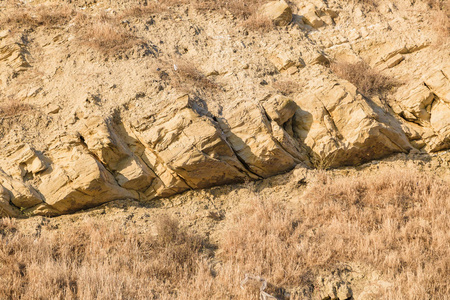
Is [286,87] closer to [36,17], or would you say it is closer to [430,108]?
[430,108]

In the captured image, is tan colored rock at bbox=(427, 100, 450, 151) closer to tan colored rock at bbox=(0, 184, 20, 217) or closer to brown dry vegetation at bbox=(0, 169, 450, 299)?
brown dry vegetation at bbox=(0, 169, 450, 299)

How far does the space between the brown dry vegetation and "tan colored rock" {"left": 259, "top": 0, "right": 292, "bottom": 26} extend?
6.18 m

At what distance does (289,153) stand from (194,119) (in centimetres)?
226

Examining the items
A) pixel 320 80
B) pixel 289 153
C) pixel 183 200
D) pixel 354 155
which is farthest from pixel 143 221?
pixel 320 80

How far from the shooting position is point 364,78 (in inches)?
384

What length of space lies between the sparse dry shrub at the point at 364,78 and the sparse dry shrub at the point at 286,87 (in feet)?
4.43

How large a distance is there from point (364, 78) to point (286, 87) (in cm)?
215

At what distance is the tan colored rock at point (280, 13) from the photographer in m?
11.4

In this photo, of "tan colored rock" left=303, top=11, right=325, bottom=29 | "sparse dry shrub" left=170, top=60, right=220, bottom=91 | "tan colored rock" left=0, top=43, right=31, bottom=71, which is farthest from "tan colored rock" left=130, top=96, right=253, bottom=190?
"tan colored rock" left=303, top=11, right=325, bottom=29

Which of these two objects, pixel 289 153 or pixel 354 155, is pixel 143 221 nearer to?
pixel 289 153

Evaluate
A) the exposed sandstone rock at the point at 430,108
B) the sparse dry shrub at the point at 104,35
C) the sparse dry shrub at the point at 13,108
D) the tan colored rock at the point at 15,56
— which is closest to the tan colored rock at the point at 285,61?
the exposed sandstone rock at the point at 430,108

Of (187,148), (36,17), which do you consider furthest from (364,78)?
(36,17)

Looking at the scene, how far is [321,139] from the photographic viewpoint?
330 inches

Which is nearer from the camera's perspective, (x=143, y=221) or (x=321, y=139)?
(x=143, y=221)
